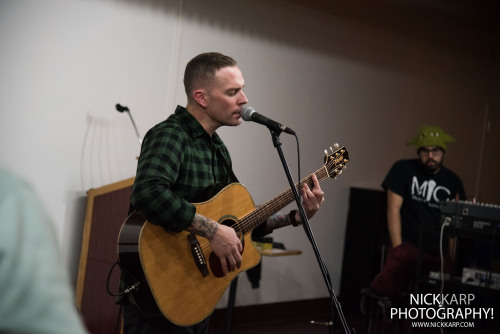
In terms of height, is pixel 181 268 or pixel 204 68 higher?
pixel 204 68

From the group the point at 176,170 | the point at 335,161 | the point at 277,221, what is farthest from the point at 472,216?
the point at 176,170

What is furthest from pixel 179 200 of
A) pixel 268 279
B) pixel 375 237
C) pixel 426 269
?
pixel 375 237

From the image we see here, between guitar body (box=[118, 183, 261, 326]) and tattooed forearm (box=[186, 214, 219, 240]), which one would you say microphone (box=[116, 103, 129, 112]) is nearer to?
guitar body (box=[118, 183, 261, 326])

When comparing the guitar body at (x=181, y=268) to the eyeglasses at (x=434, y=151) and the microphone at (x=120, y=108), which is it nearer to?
the microphone at (x=120, y=108)

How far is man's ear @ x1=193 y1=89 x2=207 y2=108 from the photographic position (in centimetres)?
271

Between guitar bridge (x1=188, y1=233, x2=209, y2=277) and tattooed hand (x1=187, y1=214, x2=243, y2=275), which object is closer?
tattooed hand (x1=187, y1=214, x2=243, y2=275)

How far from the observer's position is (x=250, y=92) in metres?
5.89

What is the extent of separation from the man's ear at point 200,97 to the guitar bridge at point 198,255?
1.91 feet

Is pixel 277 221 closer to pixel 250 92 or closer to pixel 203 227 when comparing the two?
pixel 203 227

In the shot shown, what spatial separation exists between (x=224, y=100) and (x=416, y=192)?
9.86 feet

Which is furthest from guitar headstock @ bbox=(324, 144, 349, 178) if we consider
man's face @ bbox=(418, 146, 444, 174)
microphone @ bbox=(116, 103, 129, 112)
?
man's face @ bbox=(418, 146, 444, 174)

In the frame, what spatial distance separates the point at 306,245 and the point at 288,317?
0.78 meters

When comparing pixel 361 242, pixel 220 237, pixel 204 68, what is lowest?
pixel 361 242

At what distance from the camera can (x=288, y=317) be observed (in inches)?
249
